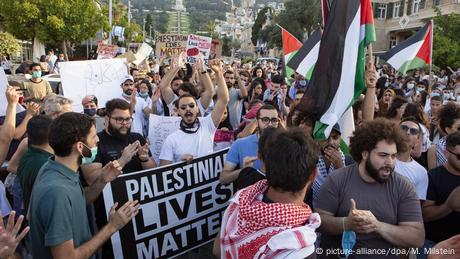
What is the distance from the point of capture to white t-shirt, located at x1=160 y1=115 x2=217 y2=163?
4.44 metres

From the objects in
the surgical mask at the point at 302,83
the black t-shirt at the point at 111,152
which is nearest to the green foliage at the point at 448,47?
the surgical mask at the point at 302,83

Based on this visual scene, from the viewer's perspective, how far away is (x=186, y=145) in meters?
4.49

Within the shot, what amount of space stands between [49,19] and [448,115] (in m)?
28.2

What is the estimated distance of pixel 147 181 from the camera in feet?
12.6

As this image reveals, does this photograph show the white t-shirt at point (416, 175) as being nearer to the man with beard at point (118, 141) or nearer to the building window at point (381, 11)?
the man with beard at point (118, 141)

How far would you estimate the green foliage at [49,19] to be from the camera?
1095 inches

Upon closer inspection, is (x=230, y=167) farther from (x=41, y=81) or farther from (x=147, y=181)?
(x=41, y=81)

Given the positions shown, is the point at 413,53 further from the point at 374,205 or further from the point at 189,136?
the point at 374,205

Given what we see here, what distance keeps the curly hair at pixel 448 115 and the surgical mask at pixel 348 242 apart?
2.39m

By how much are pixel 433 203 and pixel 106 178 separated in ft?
8.42

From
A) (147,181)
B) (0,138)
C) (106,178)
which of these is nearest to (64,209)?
(106,178)

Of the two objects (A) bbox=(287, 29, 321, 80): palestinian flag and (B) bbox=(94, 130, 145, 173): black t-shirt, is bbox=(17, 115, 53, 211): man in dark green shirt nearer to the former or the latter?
(B) bbox=(94, 130, 145, 173): black t-shirt

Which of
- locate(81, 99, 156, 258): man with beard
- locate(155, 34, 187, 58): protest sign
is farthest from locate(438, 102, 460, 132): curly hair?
locate(155, 34, 187, 58): protest sign

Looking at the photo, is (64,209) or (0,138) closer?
(64,209)
